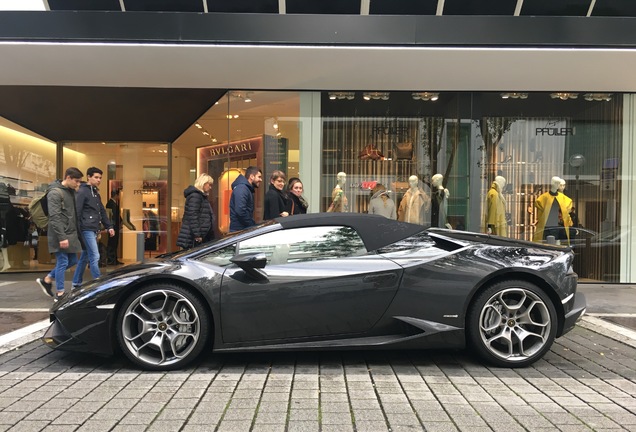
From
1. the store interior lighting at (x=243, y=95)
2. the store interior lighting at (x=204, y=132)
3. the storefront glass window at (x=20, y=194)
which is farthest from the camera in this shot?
the store interior lighting at (x=204, y=132)

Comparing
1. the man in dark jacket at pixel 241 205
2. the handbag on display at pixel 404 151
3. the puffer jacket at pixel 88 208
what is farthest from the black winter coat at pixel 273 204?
the handbag on display at pixel 404 151

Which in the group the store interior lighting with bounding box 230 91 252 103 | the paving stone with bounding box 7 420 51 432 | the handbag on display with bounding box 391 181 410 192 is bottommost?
the paving stone with bounding box 7 420 51 432

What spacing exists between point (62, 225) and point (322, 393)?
4442 mm

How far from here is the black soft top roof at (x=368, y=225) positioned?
3.93 m

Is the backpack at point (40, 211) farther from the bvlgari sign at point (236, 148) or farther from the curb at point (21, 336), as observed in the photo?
the bvlgari sign at point (236, 148)

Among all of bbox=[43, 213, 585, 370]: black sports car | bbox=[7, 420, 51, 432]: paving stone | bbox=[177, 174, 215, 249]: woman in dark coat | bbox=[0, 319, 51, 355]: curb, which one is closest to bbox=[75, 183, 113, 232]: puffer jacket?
bbox=[177, 174, 215, 249]: woman in dark coat

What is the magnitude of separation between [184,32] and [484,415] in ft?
19.3

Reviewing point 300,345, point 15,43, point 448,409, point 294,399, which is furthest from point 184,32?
point 448,409

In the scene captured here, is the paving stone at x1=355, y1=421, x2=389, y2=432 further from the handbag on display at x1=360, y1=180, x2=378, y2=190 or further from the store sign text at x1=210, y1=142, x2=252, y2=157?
the store sign text at x1=210, y1=142, x2=252, y2=157

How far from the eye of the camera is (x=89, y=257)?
617cm

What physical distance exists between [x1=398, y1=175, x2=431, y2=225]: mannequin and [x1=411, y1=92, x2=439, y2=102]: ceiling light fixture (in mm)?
1547

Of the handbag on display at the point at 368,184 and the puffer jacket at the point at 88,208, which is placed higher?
the handbag on display at the point at 368,184

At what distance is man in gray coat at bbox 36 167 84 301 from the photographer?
596 centimetres

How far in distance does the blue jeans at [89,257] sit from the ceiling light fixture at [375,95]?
5.31 metres
